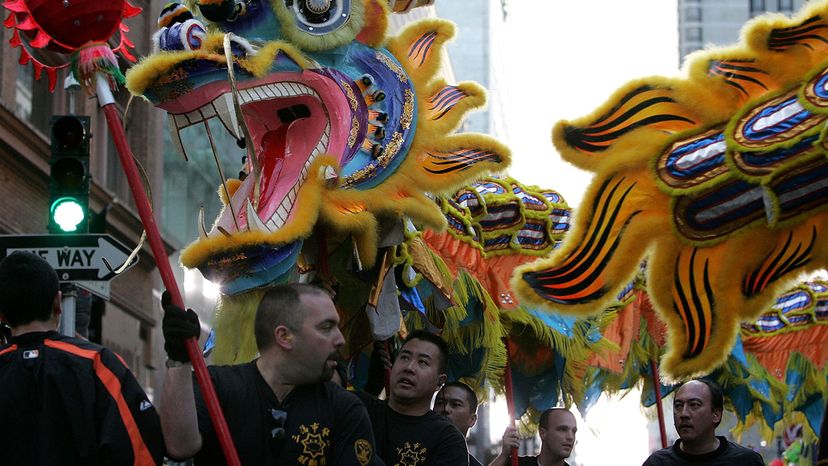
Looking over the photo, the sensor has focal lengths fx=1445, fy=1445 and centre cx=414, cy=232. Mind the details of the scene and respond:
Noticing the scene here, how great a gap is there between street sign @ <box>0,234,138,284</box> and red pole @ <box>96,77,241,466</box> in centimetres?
287

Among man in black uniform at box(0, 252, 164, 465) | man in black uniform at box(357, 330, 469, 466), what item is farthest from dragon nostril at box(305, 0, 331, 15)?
man in black uniform at box(0, 252, 164, 465)

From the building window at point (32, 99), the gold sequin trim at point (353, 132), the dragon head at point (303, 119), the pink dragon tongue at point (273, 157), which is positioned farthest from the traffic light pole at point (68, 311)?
the building window at point (32, 99)

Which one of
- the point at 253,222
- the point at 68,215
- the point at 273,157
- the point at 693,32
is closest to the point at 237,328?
the point at 253,222

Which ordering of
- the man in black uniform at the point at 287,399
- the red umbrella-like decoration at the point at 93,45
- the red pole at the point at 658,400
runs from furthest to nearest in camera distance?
the red pole at the point at 658,400, the red umbrella-like decoration at the point at 93,45, the man in black uniform at the point at 287,399

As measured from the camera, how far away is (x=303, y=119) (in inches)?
253

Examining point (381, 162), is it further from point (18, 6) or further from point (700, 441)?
point (18, 6)

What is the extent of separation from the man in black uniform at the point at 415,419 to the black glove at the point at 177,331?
1.55 metres

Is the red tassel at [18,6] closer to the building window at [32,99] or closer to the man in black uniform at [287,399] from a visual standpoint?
the man in black uniform at [287,399]

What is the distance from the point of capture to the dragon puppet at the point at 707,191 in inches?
209

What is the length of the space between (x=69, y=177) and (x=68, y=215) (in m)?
0.20

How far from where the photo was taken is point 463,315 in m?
7.95

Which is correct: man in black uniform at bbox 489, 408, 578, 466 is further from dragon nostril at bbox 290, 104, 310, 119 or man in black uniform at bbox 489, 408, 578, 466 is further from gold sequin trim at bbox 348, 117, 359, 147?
dragon nostril at bbox 290, 104, 310, 119

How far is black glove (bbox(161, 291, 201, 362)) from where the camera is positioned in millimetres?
3734

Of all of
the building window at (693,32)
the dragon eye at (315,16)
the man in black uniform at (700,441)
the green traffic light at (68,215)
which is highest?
the building window at (693,32)
